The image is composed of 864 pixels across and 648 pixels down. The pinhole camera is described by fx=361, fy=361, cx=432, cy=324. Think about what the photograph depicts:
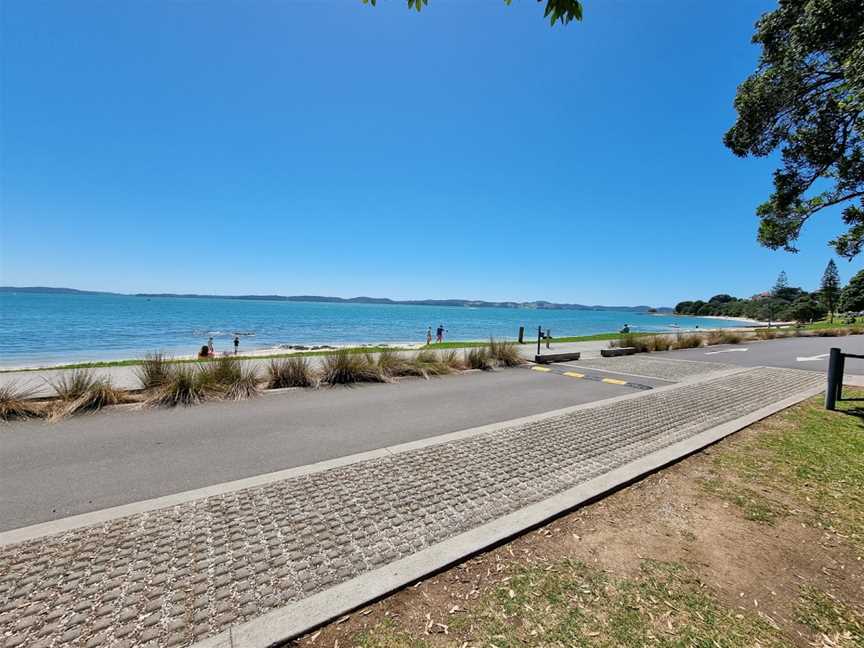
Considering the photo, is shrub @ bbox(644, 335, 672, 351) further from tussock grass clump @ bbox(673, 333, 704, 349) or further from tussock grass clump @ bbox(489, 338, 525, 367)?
tussock grass clump @ bbox(489, 338, 525, 367)

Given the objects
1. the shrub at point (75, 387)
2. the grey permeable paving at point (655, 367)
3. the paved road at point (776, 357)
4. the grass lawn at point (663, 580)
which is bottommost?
the grass lawn at point (663, 580)

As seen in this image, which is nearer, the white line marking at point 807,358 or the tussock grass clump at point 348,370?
the tussock grass clump at point 348,370

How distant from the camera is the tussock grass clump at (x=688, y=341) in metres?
17.7

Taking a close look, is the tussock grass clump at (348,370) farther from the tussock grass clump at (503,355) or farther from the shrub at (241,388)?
the tussock grass clump at (503,355)

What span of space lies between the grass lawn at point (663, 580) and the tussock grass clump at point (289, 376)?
5948 mm

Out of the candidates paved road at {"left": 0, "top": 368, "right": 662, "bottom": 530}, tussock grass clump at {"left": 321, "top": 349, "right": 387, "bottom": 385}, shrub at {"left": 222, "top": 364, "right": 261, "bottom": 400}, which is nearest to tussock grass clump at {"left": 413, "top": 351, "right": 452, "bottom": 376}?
tussock grass clump at {"left": 321, "top": 349, "right": 387, "bottom": 385}

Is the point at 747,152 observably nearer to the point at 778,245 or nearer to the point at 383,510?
the point at 778,245

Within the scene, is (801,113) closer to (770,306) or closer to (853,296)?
(853,296)

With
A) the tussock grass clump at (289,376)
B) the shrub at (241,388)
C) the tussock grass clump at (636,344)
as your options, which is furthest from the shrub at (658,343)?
the shrub at (241,388)

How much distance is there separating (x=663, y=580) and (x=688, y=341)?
19.4 metres

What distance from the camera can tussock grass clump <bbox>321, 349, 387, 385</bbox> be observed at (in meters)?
8.02

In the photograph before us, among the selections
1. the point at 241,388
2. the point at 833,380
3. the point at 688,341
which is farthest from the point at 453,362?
the point at 688,341

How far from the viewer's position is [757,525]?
2992mm

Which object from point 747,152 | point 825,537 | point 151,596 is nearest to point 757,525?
point 825,537
